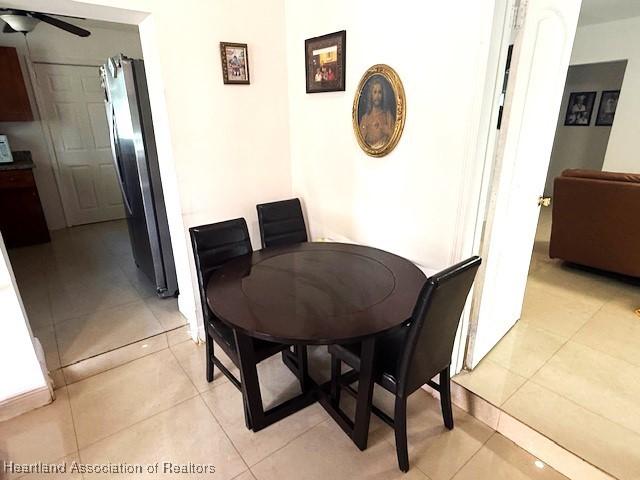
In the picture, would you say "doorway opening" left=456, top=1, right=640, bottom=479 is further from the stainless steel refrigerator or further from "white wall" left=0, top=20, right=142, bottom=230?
"white wall" left=0, top=20, right=142, bottom=230

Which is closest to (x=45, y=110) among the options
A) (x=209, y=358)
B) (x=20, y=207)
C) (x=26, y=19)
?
(x=20, y=207)

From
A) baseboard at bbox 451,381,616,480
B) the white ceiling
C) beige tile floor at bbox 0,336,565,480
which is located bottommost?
beige tile floor at bbox 0,336,565,480

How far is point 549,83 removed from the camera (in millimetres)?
1864

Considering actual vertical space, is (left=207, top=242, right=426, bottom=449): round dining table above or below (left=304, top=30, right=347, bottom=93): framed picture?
below

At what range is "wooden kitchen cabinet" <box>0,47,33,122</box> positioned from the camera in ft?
12.5

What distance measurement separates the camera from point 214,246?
2.01 meters

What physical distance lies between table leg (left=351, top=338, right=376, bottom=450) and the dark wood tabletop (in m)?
0.15

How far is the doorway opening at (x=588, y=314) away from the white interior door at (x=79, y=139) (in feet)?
16.5

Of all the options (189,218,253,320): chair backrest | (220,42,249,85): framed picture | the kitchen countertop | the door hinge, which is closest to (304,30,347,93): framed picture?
(220,42,249,85): framed picture

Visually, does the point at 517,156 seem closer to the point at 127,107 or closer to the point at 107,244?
the point at 127,107

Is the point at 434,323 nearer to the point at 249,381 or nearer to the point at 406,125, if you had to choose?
the point at 249,381

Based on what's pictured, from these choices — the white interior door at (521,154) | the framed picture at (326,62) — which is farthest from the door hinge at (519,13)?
the framed picture at (326,62)

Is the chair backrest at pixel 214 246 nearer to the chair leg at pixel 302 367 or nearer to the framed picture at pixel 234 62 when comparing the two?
the chair leg at pixel 302 367

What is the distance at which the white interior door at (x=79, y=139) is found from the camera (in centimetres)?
440
